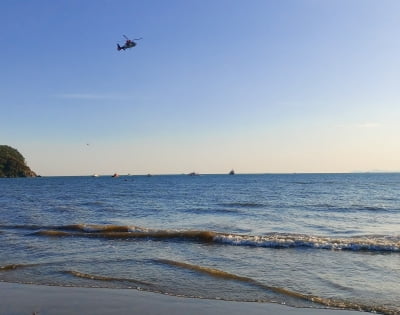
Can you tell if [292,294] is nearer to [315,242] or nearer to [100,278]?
[100,278]

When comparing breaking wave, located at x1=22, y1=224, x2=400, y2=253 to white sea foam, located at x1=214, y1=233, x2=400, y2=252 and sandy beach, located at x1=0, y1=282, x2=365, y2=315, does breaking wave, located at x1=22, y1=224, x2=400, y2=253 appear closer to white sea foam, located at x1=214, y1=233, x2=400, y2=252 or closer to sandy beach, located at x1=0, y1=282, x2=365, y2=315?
white sea foam, located at x1=214, y1=233, x2=400, y2=252

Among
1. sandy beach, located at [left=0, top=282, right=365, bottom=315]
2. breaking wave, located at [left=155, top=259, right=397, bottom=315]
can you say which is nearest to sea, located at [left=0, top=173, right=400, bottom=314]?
breaking wave, located at [left=155, top=259, right=397, bottom=315]

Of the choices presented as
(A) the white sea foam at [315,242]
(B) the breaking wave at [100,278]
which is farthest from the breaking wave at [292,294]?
(A) the white sea foam at [315,242]

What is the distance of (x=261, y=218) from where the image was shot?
30.3 metres

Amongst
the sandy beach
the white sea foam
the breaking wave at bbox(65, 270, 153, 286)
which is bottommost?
the breaking wave at bbox(65, 270, 153, 286)

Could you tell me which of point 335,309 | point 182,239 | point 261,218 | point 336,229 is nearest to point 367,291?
point 335,309

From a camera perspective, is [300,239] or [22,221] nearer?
[300,239]

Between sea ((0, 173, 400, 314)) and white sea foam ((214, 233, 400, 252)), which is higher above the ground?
white sea foam ((214, 233, 400, 252))

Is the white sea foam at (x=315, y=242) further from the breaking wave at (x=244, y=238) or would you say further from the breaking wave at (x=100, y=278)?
the breaking wave at (x=100, y=278)

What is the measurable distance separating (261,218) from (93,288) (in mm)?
20017

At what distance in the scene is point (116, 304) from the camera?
1009 cm

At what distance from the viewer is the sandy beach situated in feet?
31.3

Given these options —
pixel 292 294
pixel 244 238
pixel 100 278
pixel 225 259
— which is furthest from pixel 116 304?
pixel 244 238

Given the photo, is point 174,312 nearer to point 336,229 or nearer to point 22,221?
point 336,229
